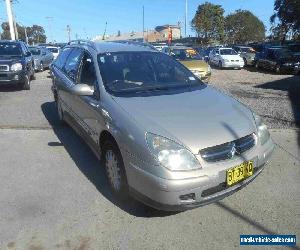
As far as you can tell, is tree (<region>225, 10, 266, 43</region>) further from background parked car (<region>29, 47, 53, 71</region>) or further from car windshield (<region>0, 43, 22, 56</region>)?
car windshield (<region>0, 43, 22, 56</region>)

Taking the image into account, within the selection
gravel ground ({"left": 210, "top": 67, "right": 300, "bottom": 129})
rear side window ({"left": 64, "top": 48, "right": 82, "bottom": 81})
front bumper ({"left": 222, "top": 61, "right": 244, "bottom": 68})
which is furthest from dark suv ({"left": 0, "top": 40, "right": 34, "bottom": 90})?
front bumper ({"left": 222, "top": 61, "right": 244, "bottom": 68})

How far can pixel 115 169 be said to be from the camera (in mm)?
4031

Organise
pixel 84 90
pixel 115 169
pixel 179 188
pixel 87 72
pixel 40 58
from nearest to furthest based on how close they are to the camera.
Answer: pixel 179 188 < pixel 115 169 < pixel 84 90 < pixel 87 72 < pixel 40 58

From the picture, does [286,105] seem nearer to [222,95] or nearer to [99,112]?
[222,95]

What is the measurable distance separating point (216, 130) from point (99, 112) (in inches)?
59.2

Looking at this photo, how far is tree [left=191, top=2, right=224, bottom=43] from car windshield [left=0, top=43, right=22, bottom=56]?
45115 mm

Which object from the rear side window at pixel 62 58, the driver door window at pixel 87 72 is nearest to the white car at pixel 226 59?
the rear side window at pixel 62 58

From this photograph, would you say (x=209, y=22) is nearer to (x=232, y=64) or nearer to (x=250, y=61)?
(x=250, y=61)

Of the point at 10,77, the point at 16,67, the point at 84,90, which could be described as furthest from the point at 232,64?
the point at 84,90

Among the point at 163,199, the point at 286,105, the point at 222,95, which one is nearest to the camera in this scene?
the point at 163,199

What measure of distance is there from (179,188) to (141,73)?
2.07 meters

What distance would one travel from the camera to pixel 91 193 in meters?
4.34

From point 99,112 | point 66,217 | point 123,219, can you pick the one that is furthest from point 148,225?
point 99,112

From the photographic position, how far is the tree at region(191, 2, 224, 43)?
53.8 metres
